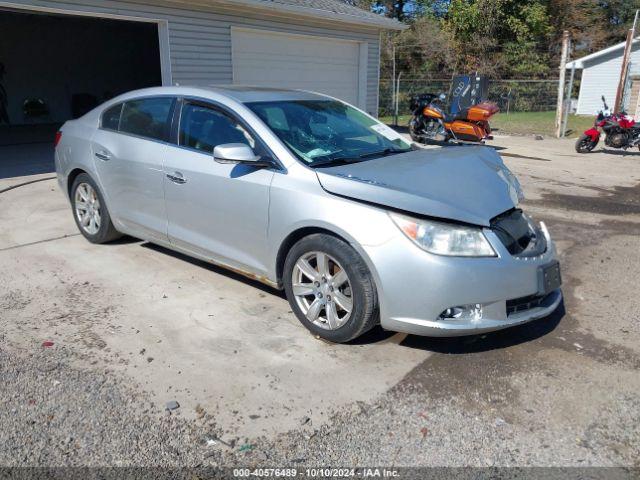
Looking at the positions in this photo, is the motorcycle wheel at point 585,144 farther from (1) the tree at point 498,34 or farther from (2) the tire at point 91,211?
(1) the tree at point 498,34

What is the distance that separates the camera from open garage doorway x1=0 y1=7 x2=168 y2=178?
17.4 m

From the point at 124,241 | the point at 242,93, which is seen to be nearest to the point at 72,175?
the point at 124,241

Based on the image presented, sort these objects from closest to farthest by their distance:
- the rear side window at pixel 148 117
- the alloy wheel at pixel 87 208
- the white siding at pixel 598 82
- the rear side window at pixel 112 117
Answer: the rear side window at pixel 148 117 < the rear side window at pixel 112 117 < the alloy wheel at pixel 87 208 < the white siding at pixel 598 82

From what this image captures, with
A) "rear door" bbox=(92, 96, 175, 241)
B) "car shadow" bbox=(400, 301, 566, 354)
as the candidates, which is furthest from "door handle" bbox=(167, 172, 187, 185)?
"car shadow" bbox=(400, 301, 566, 354)

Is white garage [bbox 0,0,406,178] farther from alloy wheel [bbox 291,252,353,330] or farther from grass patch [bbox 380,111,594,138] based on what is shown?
alloy wheel [bbox 291,252,353,330]

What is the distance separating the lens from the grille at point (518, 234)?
330 centimetres

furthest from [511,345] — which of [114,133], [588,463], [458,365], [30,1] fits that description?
[30,1]

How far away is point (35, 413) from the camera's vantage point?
9.34 feet

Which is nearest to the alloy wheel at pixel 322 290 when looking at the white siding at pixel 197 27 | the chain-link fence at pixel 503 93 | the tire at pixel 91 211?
the tire at pixel 91 211

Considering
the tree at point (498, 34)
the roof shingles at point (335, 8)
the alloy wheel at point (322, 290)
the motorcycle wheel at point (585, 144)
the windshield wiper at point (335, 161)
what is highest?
the tree at point (498, 34)

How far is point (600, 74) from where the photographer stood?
2714cm

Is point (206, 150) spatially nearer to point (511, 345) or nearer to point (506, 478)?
point (511, 345)

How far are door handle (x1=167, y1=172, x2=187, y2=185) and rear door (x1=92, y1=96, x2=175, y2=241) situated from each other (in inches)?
4.9

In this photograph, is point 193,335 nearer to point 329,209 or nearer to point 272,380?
point 272,380
